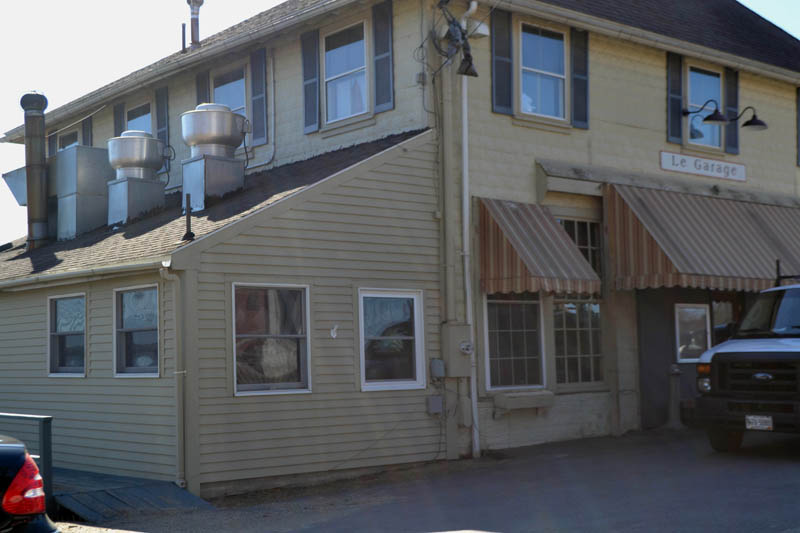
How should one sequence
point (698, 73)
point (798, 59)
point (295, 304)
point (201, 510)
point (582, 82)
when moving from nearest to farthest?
point (201, 510) → point (295, 304) → point (582, 82) → point (698, 73) → point (798, 59)

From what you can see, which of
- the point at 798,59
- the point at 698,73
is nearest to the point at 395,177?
the point at 698,73

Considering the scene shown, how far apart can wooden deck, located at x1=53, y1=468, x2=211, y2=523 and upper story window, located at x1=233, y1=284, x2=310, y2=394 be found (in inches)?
58.1

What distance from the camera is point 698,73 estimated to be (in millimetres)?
17781

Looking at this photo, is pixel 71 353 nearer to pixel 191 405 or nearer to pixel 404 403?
pixel 191 405

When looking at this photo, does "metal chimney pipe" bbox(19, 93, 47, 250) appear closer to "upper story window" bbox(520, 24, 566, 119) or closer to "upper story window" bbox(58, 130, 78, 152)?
"upper story window" bbox(58, 130, 78, 152)

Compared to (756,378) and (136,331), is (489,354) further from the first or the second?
(136,331)

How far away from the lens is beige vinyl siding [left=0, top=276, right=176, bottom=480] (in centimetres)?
1142

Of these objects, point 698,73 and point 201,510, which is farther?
point 698,73

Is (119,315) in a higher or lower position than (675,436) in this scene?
higher

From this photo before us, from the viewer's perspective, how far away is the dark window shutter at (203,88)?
18.2 m

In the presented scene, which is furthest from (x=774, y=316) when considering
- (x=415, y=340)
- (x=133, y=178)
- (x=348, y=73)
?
(x=133, y=178)

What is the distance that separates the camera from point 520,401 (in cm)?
1412

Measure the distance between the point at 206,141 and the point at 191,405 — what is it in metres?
5.48

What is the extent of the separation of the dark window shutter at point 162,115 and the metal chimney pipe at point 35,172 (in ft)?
7.61
